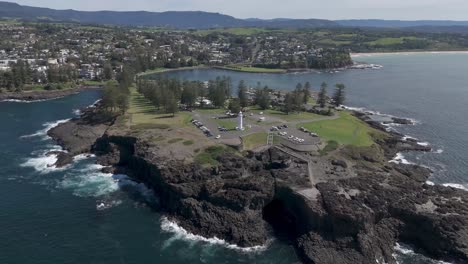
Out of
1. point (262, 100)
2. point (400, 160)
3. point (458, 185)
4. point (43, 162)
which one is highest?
point (262, 100)

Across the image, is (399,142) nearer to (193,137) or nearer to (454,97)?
(193,137)

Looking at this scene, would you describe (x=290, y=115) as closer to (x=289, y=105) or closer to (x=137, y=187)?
(x=289, y=105)

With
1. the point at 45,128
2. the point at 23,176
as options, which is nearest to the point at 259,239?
the point at 23,176

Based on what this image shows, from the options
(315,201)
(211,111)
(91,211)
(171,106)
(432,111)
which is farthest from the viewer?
(432,111)

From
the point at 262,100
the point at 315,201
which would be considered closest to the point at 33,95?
the point at 262,100

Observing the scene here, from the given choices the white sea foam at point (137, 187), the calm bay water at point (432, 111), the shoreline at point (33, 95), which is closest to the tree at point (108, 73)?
the shoreline at point (33, 95)

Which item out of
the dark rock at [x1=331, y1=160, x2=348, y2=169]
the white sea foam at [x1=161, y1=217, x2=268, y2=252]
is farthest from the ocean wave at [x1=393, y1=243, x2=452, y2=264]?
the white sea foam at [x1=161, y1=217, x2=268, y2=252]
